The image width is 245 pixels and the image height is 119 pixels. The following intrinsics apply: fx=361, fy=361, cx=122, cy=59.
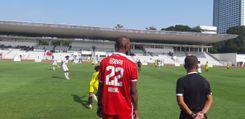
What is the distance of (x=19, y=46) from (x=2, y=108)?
90.2 m

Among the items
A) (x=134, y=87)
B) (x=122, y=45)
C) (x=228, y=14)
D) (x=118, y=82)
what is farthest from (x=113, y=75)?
(x=228, y=14)

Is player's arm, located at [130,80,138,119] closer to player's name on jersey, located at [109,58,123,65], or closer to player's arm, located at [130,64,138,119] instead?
player's arm, located at [130,64,138,119]

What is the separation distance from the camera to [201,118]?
17.2 ft

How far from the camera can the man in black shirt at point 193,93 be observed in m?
5.29

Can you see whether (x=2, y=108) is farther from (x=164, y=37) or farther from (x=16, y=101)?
(x=164, y=37)

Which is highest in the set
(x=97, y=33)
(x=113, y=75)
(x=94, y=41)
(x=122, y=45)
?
(x=97, y=33)

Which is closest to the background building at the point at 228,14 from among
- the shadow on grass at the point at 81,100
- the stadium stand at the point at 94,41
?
the stadium stand at the point at 94,41

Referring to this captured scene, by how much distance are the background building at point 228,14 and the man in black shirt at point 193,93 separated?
17167 centimetres

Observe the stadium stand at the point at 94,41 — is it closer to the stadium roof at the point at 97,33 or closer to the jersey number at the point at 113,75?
the stadium roof at the point at 97,33

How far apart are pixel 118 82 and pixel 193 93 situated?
3.69ft

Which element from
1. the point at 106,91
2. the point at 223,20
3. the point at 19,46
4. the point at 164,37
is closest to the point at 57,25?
the point at 19,46

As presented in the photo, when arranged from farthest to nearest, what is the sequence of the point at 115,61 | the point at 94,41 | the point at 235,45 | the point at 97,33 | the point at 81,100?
the point at 235,45 → the point at 94,41 → the point at 97,33 → the point at 81,100 → the point at 115,61

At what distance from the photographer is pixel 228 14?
586 ft

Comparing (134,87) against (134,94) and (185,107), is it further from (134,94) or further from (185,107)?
(185,107)
